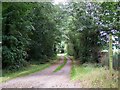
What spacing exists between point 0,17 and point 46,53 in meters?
21.4

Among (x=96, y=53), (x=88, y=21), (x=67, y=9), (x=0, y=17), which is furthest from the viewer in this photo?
(x=67, y=9)

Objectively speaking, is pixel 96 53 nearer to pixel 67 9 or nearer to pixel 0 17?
pixel 67 9

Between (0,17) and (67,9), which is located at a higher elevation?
(67,9)

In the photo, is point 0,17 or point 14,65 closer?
point 0,17

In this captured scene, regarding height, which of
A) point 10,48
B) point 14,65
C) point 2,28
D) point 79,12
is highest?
point 79,12

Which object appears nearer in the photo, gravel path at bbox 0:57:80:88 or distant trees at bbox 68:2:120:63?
gravel path at bbox 0:57:80:88

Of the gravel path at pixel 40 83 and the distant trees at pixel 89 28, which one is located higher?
the distant trees at pixel 89 28

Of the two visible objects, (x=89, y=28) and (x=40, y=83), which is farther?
(x=89, y=28)

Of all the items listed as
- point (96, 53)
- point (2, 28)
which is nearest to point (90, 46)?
point (96, 53)

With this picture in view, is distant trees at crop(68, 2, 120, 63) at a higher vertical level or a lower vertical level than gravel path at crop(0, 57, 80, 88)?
higher

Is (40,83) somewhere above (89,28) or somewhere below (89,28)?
below

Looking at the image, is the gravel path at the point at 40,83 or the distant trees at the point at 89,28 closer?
the gravel path at the point at 40,83

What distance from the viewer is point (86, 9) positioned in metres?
19.8

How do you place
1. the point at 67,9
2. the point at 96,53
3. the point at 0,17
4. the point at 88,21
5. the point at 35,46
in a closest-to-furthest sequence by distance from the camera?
the point at 0,17 → the point at 88,21 → the point at 96,53 → the point at 67,9 → the point at 35,46
